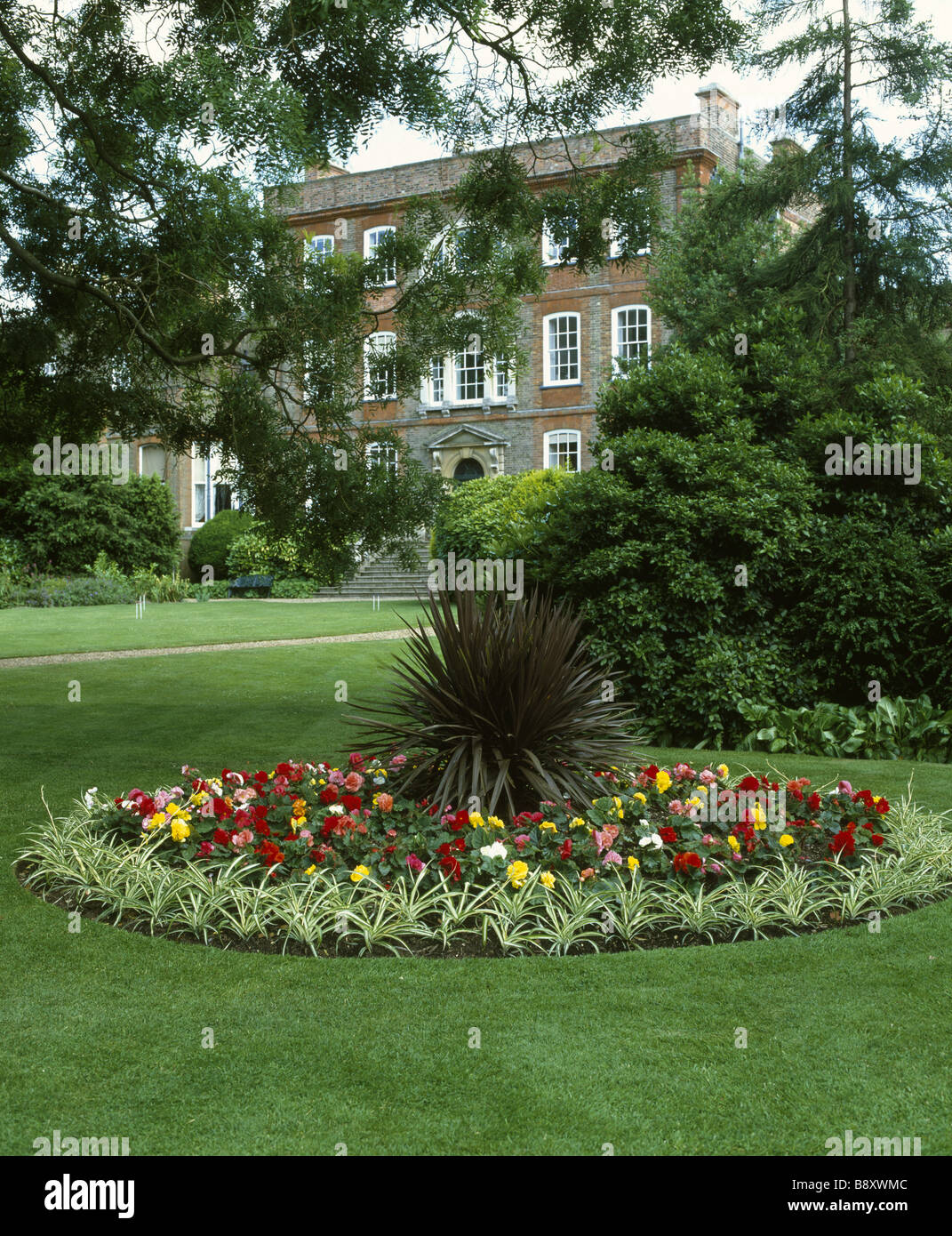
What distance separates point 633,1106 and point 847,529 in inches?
269

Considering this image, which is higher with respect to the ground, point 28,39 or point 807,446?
point 28,39

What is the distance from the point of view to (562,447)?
30.6 metres

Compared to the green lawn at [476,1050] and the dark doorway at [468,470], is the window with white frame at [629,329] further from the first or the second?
the green lawn at [476,1050]

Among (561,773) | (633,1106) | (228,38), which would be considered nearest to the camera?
(633,1106)

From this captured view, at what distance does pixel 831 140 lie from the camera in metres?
16.8

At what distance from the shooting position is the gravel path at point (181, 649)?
14.3 metres

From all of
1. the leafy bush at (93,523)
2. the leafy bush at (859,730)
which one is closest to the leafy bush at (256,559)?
the leafy bush at (93,523)

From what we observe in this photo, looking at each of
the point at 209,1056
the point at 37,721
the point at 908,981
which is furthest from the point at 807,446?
the point at 209,1056

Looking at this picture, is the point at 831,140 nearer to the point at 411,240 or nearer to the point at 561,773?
the point at 411,240

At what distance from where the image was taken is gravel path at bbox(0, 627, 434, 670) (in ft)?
46.9

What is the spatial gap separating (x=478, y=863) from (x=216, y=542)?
91.2ft

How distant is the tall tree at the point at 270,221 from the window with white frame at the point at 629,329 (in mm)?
19178

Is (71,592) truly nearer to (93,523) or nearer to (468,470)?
(93,523)

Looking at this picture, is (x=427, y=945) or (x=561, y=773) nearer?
(x=427, y=945)
